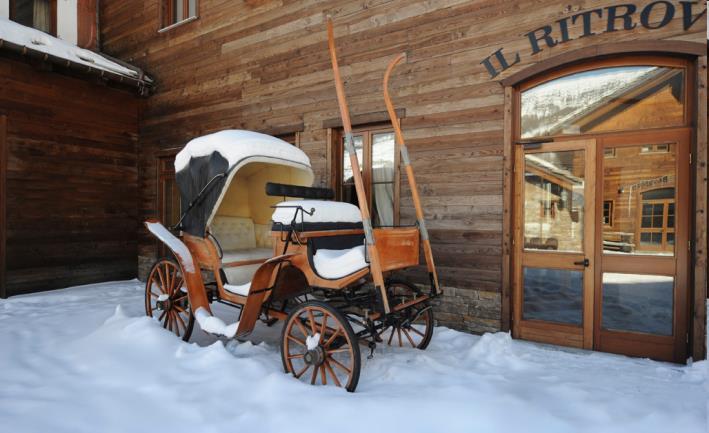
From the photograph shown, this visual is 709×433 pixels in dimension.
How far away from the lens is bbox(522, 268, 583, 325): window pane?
4168mm

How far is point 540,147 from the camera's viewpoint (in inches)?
171

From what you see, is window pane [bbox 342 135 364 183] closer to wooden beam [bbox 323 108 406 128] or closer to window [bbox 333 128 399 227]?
window [bbox 333 128 399 227]

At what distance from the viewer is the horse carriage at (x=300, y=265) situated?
3.00 m

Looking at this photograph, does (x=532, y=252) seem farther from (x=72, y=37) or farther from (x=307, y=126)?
(x=72, y=37)

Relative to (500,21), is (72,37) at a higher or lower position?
higher

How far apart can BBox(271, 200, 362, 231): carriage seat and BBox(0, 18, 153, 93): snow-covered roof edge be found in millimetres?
5375

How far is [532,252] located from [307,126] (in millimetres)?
3492

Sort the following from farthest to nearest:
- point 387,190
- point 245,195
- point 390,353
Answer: point 245,195 < point 387,190 < point 390,353

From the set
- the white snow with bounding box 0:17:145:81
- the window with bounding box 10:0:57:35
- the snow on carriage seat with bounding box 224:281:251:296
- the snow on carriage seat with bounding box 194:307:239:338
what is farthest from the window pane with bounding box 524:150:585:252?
the window with bounding box 10:0:57:35

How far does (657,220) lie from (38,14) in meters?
11.0

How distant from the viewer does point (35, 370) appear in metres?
3.31

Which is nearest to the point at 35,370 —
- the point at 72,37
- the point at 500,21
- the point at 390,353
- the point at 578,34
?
the point at 390,353

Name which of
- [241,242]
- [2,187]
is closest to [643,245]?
[241,242]

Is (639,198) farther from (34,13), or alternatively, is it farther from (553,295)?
(34,13)
